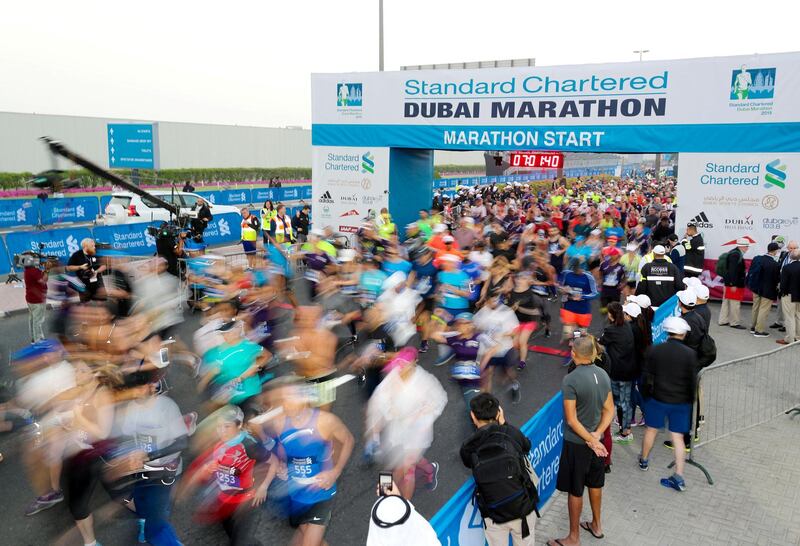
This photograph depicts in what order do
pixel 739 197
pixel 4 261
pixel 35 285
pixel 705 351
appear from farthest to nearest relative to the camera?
pixel 4 261
pixel 739 197
pixel 35 285
pixel 705 351

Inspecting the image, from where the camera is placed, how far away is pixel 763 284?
38.2 feet

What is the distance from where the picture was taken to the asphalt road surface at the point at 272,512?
5359 mm

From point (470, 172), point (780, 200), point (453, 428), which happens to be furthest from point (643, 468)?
point (470, 172)

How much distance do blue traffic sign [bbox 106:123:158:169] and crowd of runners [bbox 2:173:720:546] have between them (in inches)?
589

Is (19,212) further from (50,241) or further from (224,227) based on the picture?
(50,241)

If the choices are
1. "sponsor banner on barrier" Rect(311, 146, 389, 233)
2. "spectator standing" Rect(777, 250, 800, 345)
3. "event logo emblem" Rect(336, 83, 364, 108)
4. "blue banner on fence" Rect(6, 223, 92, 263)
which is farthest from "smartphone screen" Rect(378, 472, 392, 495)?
"event logo emblem" Rect(336, 83, 364, 108)

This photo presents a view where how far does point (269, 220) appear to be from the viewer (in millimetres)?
16406

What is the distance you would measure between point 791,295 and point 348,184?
12.3 metres

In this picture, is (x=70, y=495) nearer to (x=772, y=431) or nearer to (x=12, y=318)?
(x=772, y=431)

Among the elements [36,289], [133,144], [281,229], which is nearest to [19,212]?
[133,144]

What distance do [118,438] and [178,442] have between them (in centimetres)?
45

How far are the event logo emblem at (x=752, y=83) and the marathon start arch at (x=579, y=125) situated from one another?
2cm

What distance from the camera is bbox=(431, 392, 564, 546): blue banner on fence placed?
3928mm

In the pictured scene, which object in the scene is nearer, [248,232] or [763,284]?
[763,284]
